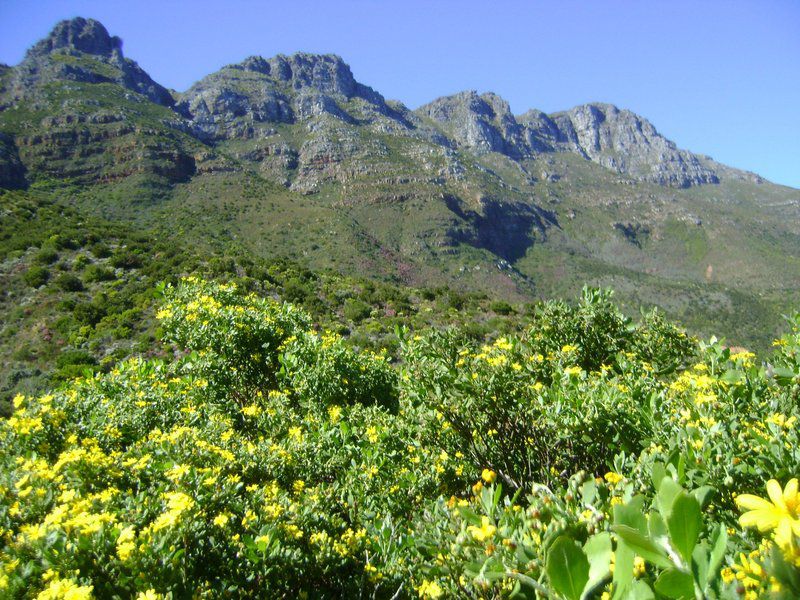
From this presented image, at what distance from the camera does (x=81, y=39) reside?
118 metres

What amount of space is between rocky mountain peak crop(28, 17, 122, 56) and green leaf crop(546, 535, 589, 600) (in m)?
151

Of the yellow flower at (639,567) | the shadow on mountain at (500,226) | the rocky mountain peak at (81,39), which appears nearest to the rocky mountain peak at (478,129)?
the shadow on mountain at (500,226)

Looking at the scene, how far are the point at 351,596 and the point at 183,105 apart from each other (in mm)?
144189

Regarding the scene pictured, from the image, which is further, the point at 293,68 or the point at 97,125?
the point at 293,68

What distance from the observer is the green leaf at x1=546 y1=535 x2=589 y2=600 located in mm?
1076

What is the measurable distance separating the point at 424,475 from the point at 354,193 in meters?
94.7

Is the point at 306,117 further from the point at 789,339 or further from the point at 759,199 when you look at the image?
the point at 759,199

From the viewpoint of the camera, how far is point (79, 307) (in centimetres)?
2012

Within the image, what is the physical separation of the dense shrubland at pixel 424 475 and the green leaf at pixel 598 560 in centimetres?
1

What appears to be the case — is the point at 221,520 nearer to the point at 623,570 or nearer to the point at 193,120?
the point at 623,570

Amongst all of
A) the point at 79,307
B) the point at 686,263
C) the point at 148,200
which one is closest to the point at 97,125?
the point at 148,200

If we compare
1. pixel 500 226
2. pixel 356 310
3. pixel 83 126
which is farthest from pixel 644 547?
pixel 500 226

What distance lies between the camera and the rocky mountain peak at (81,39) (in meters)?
112

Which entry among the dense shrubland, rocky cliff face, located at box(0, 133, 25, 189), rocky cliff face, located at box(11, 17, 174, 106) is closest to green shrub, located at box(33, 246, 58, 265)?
the dense shrubland
